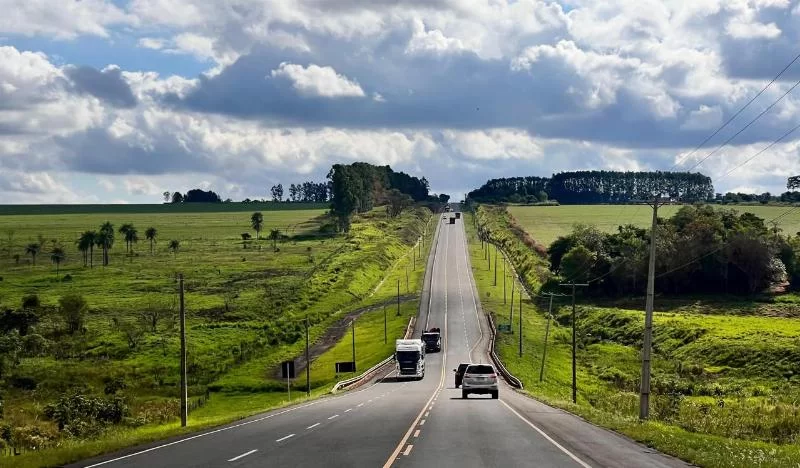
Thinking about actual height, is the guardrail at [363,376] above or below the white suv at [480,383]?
below

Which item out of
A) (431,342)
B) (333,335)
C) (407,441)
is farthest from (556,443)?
(333,335)

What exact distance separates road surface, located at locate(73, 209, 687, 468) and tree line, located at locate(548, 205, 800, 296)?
108697mm

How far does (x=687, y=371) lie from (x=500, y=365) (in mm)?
21053

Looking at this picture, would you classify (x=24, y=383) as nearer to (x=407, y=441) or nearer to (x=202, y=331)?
(x=202, y=331)

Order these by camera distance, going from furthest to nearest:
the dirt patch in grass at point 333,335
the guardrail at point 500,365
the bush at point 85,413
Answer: the dirt patch in grass at point 333,335, the guardrail at point 500,365, the bush at point 85,413

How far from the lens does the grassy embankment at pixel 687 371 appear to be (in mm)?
35325

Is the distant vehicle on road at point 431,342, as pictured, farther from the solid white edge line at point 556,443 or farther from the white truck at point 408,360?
the solid white edge line at point 556,443

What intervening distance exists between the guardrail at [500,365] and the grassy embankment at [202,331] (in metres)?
13.9

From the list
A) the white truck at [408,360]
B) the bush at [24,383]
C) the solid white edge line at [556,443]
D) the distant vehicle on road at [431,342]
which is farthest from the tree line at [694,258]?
the solid white edge line at [556,443]

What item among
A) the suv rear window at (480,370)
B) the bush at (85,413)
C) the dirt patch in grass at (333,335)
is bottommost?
the dirt patch in grass at (333,335)

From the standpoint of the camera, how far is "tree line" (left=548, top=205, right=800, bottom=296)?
152m

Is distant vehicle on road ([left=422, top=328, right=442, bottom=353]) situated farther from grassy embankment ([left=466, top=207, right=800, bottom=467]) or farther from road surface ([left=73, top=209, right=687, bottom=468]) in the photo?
road surface ([left=73, top=209, right=687, bottom=468])

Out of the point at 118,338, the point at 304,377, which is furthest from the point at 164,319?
the point at 304,377

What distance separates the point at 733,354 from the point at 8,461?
90020 millimetres
